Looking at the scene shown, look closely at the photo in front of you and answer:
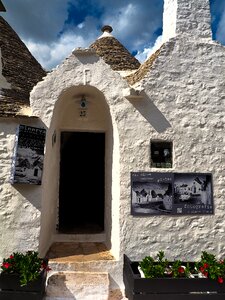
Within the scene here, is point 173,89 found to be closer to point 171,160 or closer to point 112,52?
point 171,160

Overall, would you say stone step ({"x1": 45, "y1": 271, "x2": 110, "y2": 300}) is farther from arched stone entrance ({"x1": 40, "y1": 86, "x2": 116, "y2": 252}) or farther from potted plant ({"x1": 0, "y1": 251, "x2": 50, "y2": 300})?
arched stone entrance ({"x1": 40, "y1": 86, "x2": 116, "y2": 252})

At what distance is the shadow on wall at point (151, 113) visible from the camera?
6051 millimetres

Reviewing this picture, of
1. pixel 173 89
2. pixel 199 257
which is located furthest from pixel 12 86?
pixel 199 257

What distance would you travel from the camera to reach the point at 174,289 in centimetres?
468

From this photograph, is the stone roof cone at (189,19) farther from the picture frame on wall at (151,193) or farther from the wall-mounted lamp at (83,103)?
the picture frame on wall at (151,193)

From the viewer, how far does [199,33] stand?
6562mm

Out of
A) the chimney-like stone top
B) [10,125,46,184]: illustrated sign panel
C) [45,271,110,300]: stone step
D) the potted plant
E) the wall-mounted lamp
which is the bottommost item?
[45,271,110,300]: stone step

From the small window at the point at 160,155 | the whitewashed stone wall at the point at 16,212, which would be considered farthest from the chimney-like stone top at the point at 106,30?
the whitewashed stone wall at the point at 16,212

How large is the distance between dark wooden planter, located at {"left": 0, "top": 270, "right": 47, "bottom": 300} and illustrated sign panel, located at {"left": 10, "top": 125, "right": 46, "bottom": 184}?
1686mm

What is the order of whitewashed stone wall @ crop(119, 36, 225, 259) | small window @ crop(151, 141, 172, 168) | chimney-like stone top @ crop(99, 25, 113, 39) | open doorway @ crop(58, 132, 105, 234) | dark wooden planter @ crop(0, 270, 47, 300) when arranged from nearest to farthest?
dark wooden planter @ crop(0, 270, 47, 300) → whitewashed stone wall @ crop(119, 36, 225, 259) → small window @ crop(151, 141, 172, 168) → open doorway @ crop(58, 132, 105, 234) → chimney-like stone top @ crop(99, 25, 113, 39)

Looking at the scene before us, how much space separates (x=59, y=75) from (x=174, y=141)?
267cm

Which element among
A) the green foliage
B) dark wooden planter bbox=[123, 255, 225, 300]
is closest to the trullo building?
the green foliage

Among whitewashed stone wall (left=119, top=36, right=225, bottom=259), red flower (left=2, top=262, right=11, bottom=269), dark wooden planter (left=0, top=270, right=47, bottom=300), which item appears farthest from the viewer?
whitewashed stone wall (left=119, top=36, right=225, bottom=259)

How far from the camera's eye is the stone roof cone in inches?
257
